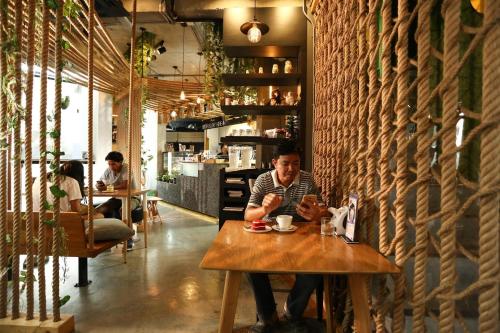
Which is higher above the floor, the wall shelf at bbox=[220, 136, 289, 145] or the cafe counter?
the wall shelf at bbox=[220, 136, 289, 145]

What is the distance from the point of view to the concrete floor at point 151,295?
8.95ft

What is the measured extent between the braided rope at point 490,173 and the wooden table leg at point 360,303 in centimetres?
49

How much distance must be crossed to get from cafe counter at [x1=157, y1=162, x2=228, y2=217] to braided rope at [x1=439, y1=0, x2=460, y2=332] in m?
6.39

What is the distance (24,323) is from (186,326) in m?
1.12

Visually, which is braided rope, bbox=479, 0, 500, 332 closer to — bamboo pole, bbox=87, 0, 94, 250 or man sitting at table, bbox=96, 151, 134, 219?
bamboo pole, bbox=87, 0, 94, 250

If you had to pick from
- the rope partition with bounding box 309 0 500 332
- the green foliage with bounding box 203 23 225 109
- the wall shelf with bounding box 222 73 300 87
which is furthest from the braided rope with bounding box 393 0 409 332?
A: the green foliage with bounding box 203 23 225 109

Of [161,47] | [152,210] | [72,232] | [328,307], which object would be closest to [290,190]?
[328,307]

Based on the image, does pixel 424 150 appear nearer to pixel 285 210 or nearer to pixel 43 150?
pixel 285 210

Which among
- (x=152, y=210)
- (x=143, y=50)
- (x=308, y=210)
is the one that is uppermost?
(x=143, y=50)

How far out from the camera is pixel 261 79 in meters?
4.30

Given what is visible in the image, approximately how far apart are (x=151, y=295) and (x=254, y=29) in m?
3.00

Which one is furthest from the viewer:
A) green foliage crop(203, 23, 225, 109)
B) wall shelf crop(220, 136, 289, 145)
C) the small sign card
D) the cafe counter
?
the cafe counter

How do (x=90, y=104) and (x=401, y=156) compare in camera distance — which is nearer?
(x=401, y=156)

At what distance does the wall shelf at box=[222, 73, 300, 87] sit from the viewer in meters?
4.18
